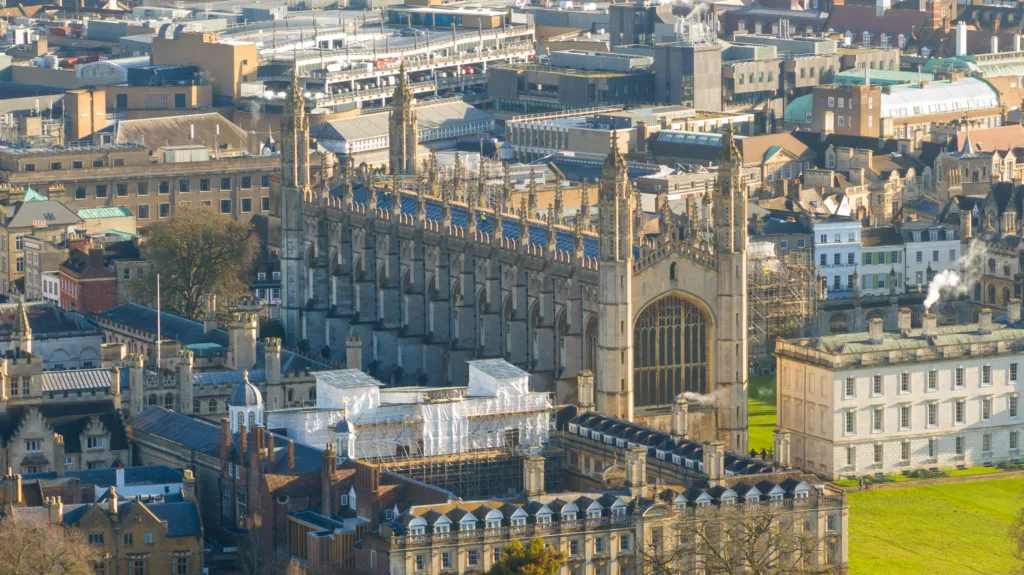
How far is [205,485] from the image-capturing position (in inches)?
7864

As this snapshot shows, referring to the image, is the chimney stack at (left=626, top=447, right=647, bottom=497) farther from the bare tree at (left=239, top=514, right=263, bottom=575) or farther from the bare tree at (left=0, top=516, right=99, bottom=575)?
the bare tree at (left=0, top=516, right=99, bottom=575)

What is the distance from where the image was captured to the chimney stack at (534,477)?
181125 mm

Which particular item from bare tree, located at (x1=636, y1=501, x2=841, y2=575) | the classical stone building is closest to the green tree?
bare tree, located at (x1=636, y1=501, x2=841, y2=575)

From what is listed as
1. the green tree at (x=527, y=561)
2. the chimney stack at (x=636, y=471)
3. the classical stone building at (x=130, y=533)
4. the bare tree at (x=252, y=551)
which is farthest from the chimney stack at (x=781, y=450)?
the classical stone building at (x=130, y=533)

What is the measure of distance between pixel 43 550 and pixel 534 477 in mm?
Answer: 25686

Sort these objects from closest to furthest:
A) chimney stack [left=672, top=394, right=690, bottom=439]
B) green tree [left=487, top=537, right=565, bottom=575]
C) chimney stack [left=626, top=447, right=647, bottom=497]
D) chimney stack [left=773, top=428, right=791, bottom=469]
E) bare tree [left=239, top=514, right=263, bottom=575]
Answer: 1. green tree [left=487, top=537, right=565, bottom=575]
2. chimney stack [left=626, top=447, right=647, bottom=497]
3. chimney stack [left=773, top=428, right=791, bottom=469]
4. bare tree [left=239, top=514, right=263, bottom=575]
5. chimney stack [left=672, top=394, right=690, bottom=439]

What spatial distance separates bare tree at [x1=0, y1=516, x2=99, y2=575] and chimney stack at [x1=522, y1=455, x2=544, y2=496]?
75.9 ft

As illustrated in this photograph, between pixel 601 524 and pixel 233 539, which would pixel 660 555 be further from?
pixel 233 539

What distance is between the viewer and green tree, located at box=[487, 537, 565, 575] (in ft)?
570

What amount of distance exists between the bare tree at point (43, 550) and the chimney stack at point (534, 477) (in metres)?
23.1

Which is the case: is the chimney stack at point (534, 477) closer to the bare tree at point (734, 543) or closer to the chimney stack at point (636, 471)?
the chimney stack at point (636, 471)

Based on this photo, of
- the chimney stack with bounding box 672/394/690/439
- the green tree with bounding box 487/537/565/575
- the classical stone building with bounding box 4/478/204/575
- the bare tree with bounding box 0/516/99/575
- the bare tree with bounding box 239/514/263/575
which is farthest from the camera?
the chimney stack with bounding box 672/394/690/439

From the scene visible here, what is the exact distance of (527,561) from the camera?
6855 inches

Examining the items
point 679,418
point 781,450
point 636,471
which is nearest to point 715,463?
point 636,471
